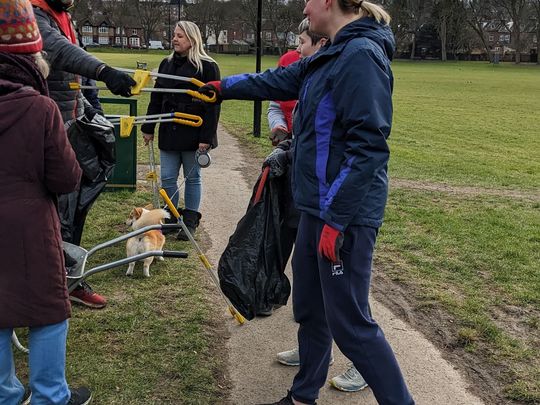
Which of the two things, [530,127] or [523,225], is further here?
[530,127]

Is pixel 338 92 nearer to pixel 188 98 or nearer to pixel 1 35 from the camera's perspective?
pixel 1 35

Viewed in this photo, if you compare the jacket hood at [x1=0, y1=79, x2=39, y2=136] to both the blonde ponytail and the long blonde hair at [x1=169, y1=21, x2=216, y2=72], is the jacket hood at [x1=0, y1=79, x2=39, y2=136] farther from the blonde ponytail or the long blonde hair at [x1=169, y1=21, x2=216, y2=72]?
the long blonde hair at [x1=169, y1=21, x2=216, y2=72]

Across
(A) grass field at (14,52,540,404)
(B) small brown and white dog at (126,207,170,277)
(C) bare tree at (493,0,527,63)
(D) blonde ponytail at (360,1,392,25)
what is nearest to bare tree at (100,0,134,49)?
(C) bare tree at (493,0,527,63)

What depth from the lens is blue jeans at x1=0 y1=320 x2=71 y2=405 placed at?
2.66 m

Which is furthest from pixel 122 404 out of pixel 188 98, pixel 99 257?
pixel 188 98

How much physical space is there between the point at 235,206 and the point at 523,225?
3253 millimetres

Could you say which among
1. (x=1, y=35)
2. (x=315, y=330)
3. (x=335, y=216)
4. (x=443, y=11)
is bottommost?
(x=315, y=330)

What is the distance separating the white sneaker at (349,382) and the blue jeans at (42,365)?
147 cm

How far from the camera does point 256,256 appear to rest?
3.56 meters

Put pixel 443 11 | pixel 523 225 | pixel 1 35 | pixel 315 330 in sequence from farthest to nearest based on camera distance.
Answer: pixel 443 11
pixel 523 225
pixel 315 330
pixel 1 35

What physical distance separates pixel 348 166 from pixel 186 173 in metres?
3.63

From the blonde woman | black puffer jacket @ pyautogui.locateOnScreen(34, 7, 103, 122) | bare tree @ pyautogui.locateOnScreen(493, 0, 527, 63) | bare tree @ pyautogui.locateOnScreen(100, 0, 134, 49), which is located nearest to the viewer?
black puffer jacket @ pyautogui.locateOnScreen(34, 7, 103, 122)

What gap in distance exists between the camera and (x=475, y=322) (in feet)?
14.2

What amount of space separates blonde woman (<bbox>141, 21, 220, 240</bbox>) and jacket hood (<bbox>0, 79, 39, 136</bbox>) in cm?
302
